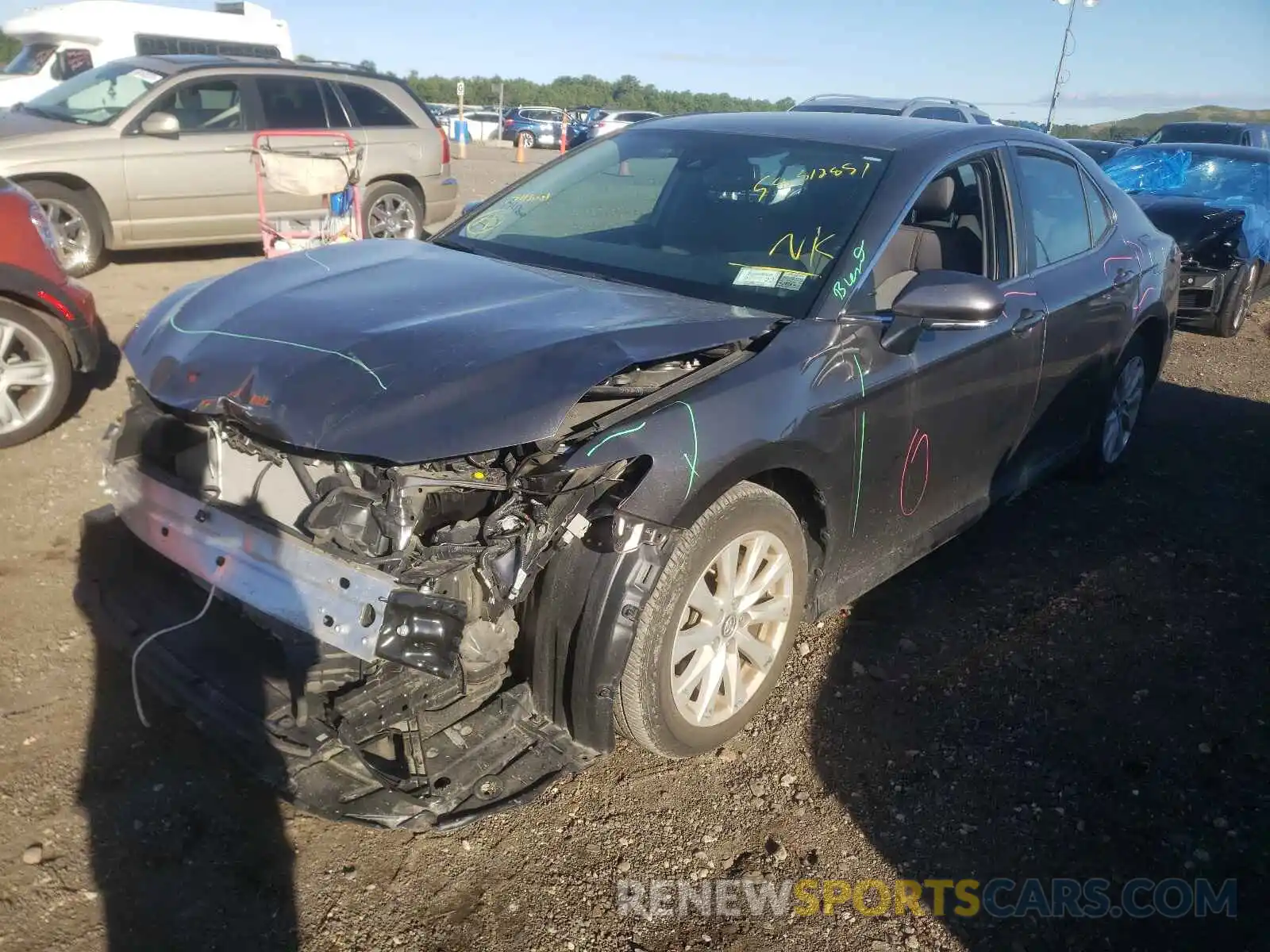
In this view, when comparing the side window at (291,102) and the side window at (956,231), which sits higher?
the side window at (291,102)

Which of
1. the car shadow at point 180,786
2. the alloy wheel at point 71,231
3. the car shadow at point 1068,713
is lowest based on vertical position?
the car shadow at point 1068,713

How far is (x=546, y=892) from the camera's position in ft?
8.09

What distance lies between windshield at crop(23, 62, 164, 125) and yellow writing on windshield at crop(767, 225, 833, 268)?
728 centimetres

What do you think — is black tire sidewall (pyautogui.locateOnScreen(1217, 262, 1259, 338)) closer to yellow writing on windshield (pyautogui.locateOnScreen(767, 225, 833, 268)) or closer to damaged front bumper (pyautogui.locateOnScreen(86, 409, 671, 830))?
yellow writing on windshield (pyautogui.locateOnScreen(767, 225, 833, 268))

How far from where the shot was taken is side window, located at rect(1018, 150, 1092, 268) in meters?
3.94

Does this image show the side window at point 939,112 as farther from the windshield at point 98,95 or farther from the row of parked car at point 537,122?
the row of parked car at point 537,122

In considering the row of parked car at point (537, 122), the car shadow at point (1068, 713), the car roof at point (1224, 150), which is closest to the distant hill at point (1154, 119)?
the row of parked car at point (537, 122)

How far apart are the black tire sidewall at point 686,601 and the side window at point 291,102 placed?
7.75 metres

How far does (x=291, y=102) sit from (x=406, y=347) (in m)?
7.60

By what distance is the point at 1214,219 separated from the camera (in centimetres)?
882

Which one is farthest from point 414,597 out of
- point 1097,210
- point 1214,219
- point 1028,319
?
point 1214,219

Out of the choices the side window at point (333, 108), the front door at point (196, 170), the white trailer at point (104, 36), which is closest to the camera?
the front door at point (196, 170)

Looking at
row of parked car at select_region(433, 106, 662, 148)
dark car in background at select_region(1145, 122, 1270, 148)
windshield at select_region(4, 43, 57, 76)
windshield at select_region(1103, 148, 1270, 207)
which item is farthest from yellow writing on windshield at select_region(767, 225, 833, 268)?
row of parked car at select_region(433, 106, 662, 148)

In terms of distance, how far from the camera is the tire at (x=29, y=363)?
4.79 m
